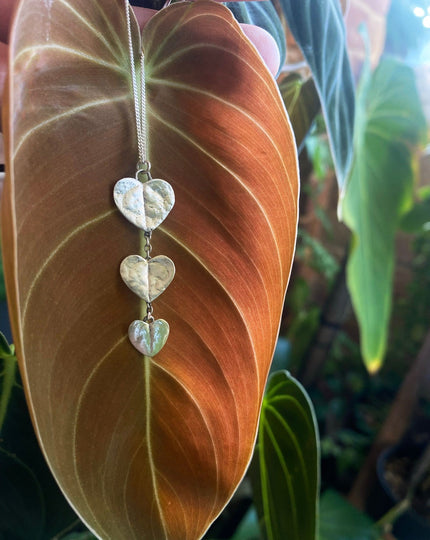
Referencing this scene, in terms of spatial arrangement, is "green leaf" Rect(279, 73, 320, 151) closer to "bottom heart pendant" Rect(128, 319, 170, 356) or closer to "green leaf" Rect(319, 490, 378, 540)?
"bottom heart pendant" Rect(128, 319, 170, 356)

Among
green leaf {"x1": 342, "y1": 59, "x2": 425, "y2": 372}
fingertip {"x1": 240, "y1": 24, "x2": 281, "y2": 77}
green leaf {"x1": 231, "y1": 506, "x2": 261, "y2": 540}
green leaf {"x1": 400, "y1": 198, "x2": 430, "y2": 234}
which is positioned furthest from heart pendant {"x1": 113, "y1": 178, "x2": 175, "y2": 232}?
green leaf {"x1": 400, "y1": 198, "x2": 430, "y2": 234}

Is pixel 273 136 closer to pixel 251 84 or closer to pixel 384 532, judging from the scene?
pixel 251 84

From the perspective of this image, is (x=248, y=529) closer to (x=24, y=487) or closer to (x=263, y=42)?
(x=24, y=487)

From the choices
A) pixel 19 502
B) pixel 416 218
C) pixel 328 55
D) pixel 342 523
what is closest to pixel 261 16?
pixel 328 55

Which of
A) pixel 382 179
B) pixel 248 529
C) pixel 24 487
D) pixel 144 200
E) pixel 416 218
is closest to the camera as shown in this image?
pixel 144 200

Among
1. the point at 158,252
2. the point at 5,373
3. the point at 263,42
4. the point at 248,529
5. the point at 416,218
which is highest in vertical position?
the point at 416,218

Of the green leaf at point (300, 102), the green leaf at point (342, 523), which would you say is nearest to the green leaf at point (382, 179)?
the green leaf at point (300, 102)
